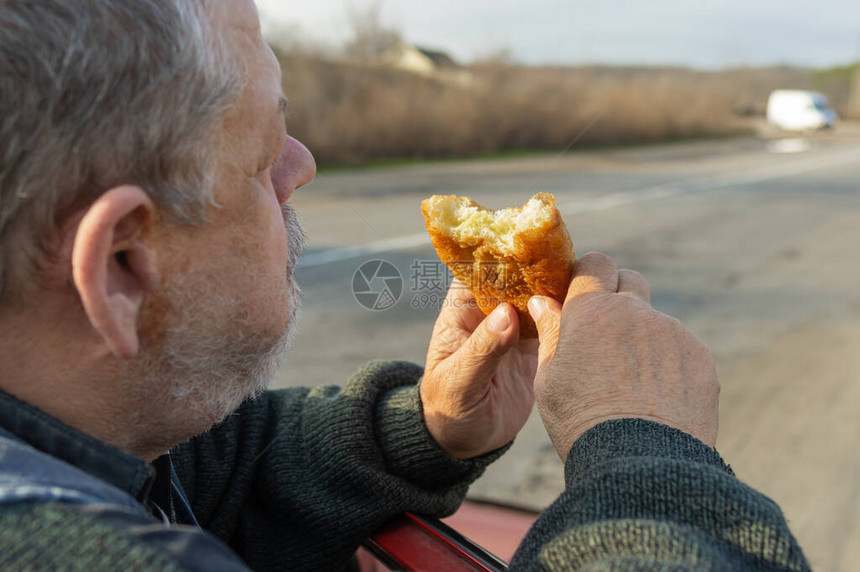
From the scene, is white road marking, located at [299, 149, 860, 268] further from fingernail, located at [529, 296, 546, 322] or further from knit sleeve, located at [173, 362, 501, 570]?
knit sleeve, located at [173, 362, 501, 570]

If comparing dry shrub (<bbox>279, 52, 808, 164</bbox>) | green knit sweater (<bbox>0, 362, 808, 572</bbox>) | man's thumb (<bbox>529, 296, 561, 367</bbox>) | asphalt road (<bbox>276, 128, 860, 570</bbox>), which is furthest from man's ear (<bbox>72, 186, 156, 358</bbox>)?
dry shrub (<bbox>279, 52, 808, 164</bbox>)

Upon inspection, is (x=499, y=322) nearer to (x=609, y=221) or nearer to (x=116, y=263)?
(x=116, y=263)

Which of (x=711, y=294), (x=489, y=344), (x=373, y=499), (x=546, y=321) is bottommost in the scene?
(x=711, y=294)

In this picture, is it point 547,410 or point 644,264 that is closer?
point 547,410

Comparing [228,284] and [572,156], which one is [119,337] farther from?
[572,156]

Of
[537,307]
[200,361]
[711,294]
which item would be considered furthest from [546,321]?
[711,294]

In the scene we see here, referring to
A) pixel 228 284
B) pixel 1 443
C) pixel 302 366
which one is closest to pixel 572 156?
pixel 228 284
